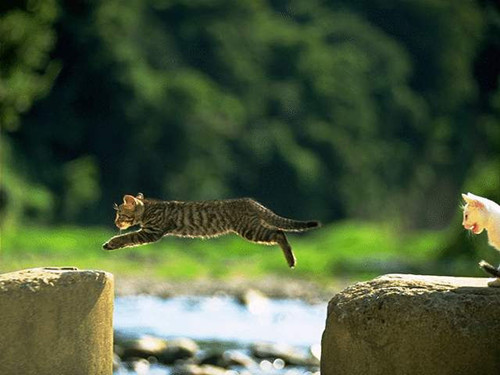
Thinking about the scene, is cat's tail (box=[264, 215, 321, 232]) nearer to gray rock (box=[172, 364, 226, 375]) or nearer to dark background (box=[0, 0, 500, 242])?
gray rock (box=[172, 364, 226, 375])

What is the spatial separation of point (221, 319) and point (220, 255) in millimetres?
18641

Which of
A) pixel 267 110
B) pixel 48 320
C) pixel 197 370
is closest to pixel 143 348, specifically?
pixel 197 370

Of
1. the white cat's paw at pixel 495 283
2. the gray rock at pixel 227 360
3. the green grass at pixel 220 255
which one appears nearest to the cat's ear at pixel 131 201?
the white cat's paw at pixel 495 283

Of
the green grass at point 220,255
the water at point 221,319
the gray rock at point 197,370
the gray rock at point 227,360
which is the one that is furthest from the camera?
the green grass at point 220,255

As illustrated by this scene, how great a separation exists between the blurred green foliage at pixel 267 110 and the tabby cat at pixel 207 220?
3691 cm

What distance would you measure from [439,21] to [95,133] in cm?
2227

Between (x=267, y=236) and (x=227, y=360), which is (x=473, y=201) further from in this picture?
(x=227, y=360)

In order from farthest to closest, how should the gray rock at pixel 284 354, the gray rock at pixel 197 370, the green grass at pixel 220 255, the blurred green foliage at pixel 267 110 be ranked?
the blurred green foliage at pixel 267 110
the green grass at pixel 220 255
the gray rock at pixel 284 354
the gray rock at pixel 197 370

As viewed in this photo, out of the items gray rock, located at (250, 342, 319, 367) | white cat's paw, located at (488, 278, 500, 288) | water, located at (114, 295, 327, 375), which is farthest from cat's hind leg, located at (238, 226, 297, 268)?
gray rock, located at (250, 342, 319, 367)

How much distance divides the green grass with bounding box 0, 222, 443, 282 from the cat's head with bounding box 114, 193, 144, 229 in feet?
93.7

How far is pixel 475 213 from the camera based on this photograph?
12.5m

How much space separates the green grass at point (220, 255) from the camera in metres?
46.0

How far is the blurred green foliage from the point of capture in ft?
185

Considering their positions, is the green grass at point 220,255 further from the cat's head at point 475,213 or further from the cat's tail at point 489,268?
the cat's head at point 475,213
